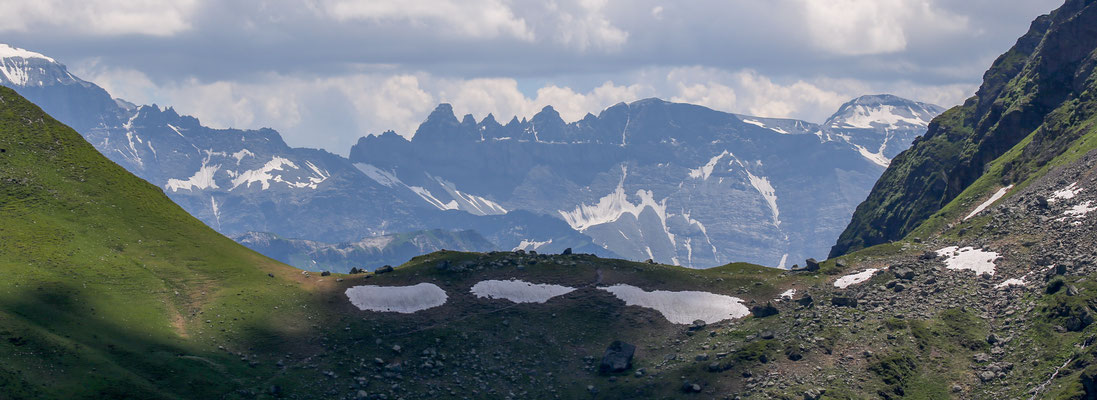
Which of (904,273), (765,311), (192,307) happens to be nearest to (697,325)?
(765,311)

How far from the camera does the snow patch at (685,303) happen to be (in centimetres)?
16225

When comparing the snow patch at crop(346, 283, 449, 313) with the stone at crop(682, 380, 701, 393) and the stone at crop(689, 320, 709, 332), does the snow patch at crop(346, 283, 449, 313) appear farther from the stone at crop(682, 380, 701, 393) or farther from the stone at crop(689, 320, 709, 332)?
the stone at crop(682, 380, 701, 393)

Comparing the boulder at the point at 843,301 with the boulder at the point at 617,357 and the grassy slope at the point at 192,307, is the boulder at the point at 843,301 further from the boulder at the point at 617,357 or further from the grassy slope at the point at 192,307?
the boulder at the point at 617,357

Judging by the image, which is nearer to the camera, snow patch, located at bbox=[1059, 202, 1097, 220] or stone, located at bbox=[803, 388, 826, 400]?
stone, located at bbox=[803, 388, 826, 400]

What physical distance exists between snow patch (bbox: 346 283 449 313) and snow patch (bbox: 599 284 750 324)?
27813mm

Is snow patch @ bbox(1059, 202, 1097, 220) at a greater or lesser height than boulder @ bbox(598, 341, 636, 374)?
greater

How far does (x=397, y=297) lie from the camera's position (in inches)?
6398

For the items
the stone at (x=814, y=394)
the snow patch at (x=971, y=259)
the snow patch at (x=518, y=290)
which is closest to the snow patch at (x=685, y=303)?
the snow patch at (x=518, y=290)

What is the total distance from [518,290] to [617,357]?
27.7 m

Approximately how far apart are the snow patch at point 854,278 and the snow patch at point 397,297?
62.5 metres

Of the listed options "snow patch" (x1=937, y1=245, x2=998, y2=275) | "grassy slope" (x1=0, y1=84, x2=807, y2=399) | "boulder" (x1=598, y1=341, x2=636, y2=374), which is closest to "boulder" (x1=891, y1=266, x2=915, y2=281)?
"snow patch" (x1=937, y1=245, x2=998, y2=275)

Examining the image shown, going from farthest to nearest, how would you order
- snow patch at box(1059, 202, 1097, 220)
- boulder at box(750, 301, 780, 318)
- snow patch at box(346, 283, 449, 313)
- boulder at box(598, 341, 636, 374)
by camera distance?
snow patch at box(1059, 202, 1097, 220)
snow patch at box(346, 283, 449, 313)
boulder at box(750, 301, 780, 318)
boulder at box(598, 341, 636, 374)

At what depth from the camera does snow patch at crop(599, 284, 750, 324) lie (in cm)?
16225

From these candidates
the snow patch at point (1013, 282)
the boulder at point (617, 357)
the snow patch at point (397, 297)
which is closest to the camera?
the boulder at point (617, 357)
